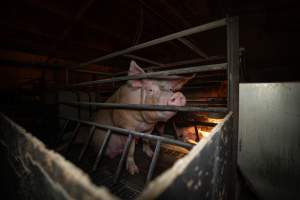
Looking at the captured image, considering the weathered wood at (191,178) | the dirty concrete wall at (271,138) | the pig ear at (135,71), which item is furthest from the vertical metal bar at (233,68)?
the pig ear at (135,71)

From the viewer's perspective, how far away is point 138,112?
6.56ft

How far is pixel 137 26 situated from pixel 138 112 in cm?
170

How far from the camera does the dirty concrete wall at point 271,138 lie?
1.23 metres

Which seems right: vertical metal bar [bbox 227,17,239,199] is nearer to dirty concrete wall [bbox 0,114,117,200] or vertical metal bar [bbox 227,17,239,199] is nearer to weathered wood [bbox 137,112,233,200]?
weathered wood [bbox 137,112,233,200]

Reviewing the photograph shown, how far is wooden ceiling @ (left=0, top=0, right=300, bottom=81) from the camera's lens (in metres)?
2.12

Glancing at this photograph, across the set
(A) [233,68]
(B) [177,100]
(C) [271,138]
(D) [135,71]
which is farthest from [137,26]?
(C) [271,138]

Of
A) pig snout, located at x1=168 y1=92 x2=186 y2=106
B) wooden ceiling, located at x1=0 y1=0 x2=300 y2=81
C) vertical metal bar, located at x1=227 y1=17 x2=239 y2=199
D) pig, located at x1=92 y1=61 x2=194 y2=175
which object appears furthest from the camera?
wooden ceiling, located at x1=0 y1=0 x2=300 y2=81

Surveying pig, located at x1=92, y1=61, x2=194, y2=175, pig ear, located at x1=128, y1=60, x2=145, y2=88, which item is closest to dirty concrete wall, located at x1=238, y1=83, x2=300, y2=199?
pig, located at x1=92, y1=61, x2=194, y2=175

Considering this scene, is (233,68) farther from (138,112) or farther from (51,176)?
(138,112)

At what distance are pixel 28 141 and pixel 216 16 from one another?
3.07 m

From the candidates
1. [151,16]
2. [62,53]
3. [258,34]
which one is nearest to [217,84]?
[258,34]

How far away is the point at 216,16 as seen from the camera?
8.48 feet

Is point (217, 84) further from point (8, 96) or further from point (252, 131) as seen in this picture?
point (8, 96)

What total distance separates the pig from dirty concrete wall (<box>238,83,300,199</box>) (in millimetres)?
697
